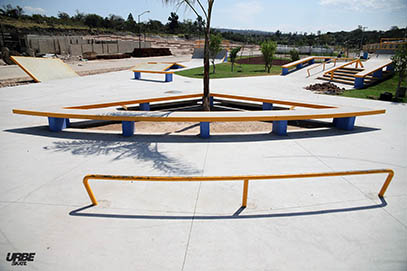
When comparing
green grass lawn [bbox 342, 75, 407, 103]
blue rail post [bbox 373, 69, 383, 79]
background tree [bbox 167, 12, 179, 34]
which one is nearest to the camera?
green grass lawn [bbox 342, 75, 407, 103]

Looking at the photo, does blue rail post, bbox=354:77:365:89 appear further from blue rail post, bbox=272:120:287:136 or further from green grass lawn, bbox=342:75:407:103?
blue rail post, bbox=272:120:287:136

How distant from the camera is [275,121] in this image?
7539 mm

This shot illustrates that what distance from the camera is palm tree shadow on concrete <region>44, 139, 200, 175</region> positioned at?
17.6ft

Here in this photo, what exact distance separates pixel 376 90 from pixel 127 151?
15557 mm

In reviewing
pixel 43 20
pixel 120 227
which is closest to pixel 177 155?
pixel 120 227

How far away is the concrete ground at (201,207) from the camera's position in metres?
3.08

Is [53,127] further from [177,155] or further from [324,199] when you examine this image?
[324,199]

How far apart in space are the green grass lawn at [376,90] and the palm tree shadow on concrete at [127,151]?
12034 mm

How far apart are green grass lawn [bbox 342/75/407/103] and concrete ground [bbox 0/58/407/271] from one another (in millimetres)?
7251

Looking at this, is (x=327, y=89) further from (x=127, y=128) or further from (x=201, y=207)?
(x=201, y=207)

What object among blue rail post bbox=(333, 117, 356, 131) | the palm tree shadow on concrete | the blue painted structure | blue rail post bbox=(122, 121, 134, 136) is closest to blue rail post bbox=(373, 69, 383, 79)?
blue rail post bbox=(333, 117, 356, 131)

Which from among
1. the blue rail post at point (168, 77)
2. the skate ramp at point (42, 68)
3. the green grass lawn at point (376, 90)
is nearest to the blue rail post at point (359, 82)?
the green grass lawn at point (376, 90)

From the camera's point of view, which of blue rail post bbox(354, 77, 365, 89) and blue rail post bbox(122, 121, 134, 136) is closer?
blue rail post bbox(122, 121, 134, 136)

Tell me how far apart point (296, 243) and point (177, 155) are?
347cm
